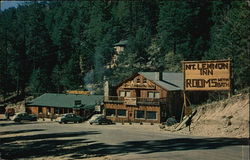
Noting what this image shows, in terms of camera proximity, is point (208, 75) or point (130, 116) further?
point (130, 116)

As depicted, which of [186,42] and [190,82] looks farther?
[186,42]

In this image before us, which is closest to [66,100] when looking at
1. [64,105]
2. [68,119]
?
[64,105]

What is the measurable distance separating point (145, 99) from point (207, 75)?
79.7ft

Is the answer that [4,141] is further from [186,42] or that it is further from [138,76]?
[186,42]

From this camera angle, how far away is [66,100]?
76.0 m

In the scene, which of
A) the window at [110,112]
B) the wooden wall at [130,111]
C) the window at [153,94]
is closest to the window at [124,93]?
the wooden wall at [130,111]

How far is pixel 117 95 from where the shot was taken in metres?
70.1

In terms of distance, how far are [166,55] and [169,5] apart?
1497 centimetres

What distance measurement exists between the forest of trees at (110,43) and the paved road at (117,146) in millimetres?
36565

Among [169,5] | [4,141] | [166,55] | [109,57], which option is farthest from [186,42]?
[4,141]

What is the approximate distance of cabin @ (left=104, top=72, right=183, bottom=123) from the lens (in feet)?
208

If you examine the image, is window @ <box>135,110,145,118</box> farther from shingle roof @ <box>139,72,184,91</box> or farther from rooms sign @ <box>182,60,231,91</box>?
rooms sign @ <box>182,60,231,91</box>

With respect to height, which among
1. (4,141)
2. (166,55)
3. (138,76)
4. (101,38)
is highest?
(101,38)

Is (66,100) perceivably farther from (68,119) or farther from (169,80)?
(169,80)
